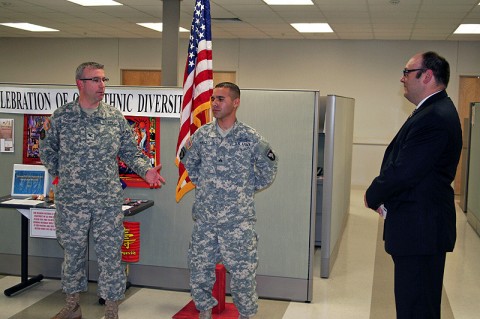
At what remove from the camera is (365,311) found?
14.6 feet

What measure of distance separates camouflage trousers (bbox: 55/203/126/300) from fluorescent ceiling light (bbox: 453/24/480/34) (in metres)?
7.89

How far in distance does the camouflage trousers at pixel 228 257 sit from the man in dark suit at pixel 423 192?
1.00 meters

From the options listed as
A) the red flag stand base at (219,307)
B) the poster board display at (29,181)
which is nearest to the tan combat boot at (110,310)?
the red flag stand base at (219,307)

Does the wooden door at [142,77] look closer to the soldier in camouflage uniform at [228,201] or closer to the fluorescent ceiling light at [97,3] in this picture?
the fluorescent ceiling light at [97,3]

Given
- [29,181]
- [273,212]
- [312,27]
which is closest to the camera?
[273,212]

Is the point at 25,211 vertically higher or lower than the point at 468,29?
lower

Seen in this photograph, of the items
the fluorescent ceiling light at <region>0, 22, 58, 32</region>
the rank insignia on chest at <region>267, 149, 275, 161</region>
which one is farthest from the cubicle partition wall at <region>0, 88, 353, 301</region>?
the fluorescent ceiling light at <region>0, 22, 58, 32</region>

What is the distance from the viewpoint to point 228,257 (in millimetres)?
3564

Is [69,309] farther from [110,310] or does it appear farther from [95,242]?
[95,242]

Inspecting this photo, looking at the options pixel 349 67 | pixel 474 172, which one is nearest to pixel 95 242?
pixel 474 172

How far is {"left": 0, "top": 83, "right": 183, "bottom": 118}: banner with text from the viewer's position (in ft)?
15.2

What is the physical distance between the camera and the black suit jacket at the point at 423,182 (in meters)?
2.69

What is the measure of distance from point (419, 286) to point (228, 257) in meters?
1.21

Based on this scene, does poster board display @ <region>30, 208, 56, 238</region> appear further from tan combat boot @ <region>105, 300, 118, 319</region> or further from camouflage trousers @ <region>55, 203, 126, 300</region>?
tan combat boot @ <region>105, 300, 118, 319</region>
